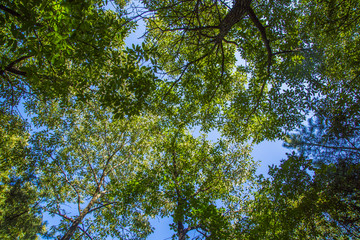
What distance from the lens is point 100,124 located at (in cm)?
1091

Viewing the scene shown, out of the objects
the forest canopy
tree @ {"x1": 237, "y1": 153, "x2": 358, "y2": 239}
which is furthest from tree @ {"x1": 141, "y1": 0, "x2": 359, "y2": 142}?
tree @ {"x1": 237, "y1": 153, "x2": 358, "y2": 239}

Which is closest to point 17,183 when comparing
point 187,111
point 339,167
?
point 187,111

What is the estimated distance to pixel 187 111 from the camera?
7438 mm

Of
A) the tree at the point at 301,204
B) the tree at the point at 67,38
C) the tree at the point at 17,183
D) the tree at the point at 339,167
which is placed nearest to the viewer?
the tree at the point at 67,38

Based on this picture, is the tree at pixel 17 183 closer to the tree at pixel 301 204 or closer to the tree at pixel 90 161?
the tree at pixel 90 161

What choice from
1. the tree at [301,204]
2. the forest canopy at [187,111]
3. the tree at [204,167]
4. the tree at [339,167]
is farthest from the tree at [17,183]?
the tree at [339,167]

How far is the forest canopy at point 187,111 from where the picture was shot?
151 inches

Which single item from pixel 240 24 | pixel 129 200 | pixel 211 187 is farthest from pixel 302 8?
pixel 129 200

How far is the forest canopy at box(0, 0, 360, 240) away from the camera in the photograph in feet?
12.6

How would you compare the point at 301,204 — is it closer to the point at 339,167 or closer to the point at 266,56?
the point at 339,167

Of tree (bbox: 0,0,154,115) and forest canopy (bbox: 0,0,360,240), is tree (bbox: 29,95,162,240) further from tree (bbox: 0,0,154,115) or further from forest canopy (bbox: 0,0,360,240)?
tree (bbox: 0,0,154,115)

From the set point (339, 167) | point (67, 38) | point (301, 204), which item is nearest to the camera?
point (67, 38)

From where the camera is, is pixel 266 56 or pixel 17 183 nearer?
pixel 266 56

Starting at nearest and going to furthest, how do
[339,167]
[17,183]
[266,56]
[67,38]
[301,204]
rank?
[67,38] < [339,167] < [301,204] < [266,56] < [17,183]
